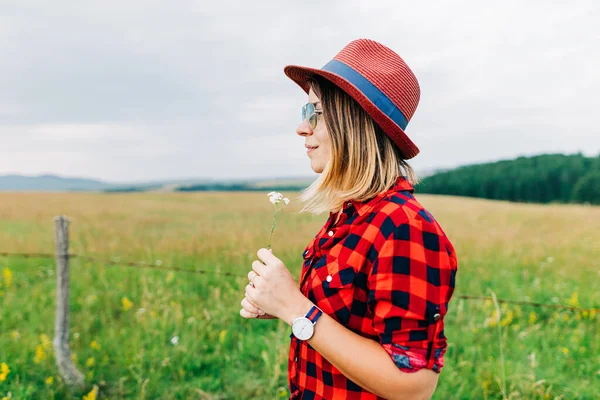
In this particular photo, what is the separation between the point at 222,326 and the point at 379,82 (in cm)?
373

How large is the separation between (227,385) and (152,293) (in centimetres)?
185

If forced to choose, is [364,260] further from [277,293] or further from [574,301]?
[574,301]

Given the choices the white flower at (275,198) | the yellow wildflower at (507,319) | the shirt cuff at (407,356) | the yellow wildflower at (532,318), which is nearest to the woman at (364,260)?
the shirt cuff at (407,356)

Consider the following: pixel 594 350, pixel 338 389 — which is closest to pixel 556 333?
pixel 594 350

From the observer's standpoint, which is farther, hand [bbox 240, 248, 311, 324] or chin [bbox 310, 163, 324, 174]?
chin [bbox 310, 163, 324, 174]

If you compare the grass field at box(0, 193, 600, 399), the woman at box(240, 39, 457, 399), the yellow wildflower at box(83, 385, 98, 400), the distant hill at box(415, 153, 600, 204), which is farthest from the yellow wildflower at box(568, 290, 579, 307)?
the distant hill at box(415, 153, 600, 204)

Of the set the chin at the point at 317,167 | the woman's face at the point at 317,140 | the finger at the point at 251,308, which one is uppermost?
the woman's face at the point at 317,140

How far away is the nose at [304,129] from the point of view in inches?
63.4

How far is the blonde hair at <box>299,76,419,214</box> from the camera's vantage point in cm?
145

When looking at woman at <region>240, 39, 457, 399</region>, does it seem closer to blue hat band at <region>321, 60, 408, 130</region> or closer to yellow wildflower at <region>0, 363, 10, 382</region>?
blue hat band at <region>321, 60, 408, 130</region>

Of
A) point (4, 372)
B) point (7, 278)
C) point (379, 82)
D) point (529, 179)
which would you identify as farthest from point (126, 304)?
point (529, 179)

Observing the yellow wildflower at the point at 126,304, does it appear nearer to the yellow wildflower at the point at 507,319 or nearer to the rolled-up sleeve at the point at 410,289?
the yellow wildflower at the point at 507,319

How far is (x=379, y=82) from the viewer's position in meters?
1.49

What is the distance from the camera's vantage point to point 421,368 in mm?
1277
